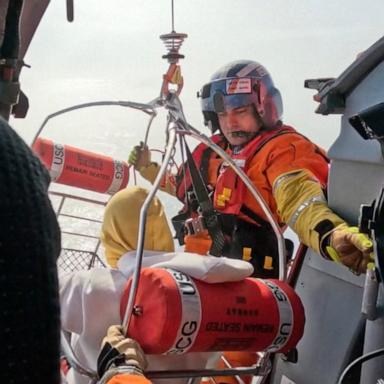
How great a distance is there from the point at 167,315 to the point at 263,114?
157cm

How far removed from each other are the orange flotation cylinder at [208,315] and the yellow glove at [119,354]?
4 centimetres

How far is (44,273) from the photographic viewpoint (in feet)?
1.65

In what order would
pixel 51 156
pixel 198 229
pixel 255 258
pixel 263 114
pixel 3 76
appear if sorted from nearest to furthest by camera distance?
pixel 3 76 < pixel 198 229 < pixel 255 258 < pixel 263 114 < pixel 51 156

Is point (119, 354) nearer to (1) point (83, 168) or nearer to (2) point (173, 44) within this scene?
(2) point (173, 44)

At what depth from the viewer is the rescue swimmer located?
2064 millimetres

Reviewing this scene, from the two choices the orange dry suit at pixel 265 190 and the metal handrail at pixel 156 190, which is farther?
the orange dry suit at pixel 265 190

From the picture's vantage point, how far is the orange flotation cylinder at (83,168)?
365cm

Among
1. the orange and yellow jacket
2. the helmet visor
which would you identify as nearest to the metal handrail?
the orange and yellow jacket

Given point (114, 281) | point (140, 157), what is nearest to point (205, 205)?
point (114, 281)

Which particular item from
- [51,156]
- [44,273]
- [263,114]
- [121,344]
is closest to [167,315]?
[121,344]

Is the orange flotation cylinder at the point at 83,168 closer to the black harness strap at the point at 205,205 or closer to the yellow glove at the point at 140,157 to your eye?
the yellow glove at the point at 140,157

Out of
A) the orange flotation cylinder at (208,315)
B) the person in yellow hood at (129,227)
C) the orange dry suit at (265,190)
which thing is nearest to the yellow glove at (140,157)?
the orange dry suit at (265,190)

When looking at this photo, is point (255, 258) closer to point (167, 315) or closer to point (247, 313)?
point (247, 313)

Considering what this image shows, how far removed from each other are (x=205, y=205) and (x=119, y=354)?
815 mm
